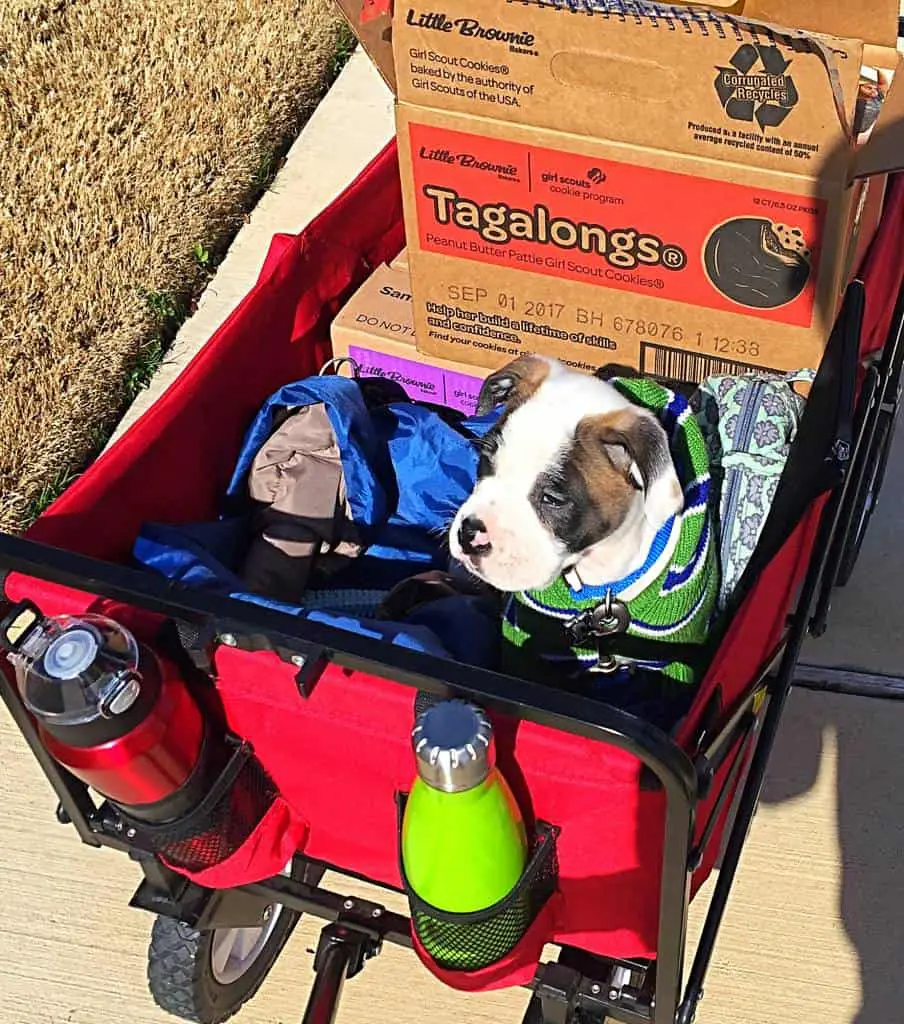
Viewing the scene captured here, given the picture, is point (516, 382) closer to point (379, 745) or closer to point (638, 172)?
point (638, 172)

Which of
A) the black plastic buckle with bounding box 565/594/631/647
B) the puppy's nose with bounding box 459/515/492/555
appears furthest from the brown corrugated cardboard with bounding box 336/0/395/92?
the black plastic buckle with bounding box 565/594/631/647

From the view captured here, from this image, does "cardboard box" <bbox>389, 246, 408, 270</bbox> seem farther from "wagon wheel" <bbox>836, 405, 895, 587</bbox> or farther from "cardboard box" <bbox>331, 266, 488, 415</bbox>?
"wagon wheel" <bbox>836, 405, 895, 587</bbox>

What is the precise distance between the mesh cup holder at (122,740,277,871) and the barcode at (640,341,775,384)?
118 centimetres

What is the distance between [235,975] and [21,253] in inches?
107

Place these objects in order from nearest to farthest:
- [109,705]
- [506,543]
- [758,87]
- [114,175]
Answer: [109,705] < [506,543] < [758,87] < [114,175]

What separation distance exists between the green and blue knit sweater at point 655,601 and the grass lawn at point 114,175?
74.7 inches

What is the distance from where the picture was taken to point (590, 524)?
1905mm

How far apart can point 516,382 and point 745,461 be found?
46 centimetres

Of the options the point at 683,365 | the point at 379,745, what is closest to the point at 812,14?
the point at 683,365

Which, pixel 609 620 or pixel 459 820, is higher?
pixel 459 820

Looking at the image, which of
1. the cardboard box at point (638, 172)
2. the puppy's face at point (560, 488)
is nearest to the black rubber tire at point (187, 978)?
the puppy's face at point (560, 488)

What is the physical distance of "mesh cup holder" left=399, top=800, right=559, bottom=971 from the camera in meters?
1.50

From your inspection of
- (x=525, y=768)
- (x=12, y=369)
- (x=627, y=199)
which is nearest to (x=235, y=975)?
(x=525, y=768)

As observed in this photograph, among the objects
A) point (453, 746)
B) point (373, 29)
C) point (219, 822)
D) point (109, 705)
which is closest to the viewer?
point (453, 746)
